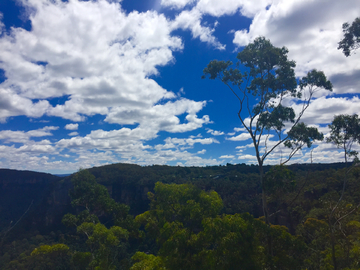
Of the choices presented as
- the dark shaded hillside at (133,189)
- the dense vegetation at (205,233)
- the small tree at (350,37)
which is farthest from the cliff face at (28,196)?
the small tree at (350,37)

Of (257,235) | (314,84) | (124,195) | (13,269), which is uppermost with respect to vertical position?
(314,84)

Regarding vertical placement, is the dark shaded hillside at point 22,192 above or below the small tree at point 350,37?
below

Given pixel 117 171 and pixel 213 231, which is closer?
pixel 213 231

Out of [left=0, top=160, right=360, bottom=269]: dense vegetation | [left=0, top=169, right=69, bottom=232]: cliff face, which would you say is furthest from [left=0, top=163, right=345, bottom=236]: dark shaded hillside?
[left=0, top=160, right=360, bottom=269]: dense vegetation

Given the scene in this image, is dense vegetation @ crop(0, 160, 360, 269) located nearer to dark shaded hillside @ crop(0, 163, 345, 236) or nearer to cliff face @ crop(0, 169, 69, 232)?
dark shaded hillside @ crop(0, 163, 345, 236)

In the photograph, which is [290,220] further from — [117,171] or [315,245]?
[117,171]

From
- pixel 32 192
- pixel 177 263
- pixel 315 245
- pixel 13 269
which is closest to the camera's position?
pixel 177 263

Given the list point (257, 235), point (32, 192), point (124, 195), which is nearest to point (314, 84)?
point (257, 235)

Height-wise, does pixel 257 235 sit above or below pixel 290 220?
above

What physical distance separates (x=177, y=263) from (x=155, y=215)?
597 centimetres

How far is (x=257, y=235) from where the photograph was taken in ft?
37.8

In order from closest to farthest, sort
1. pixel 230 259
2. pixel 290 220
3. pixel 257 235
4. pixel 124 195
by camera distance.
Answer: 1. pixel 230 259
2. pixel 257 235
3. pixel 290 220
4. pixel 124 195

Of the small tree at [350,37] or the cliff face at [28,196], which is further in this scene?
the cliff face at [28,196]

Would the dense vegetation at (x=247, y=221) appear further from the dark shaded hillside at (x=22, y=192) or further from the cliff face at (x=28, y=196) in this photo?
the dark shaded hillside at (x=22, y=192)
